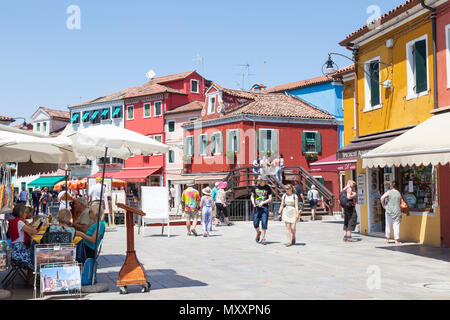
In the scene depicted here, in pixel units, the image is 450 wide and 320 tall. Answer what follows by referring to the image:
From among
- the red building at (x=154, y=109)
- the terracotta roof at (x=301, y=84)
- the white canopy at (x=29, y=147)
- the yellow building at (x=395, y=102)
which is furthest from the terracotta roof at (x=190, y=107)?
the white canopy at (x=29, y=147)

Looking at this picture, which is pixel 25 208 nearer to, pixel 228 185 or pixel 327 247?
pixel 327 247

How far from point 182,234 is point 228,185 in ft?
36.6

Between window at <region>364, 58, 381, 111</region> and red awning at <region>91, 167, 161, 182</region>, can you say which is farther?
red awning at <region>91, 167, 161, 182</region>

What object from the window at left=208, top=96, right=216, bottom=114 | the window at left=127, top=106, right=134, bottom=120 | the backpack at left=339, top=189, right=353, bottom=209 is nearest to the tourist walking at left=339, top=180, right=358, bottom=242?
the backpack at left=339, top=189, right=353, bottom=209

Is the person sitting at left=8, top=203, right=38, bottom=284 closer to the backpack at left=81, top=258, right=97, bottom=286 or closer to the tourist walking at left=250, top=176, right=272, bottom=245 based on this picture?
the backpack at left=81, top=258, right=97, bottom=286

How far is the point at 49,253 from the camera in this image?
7.41 meters

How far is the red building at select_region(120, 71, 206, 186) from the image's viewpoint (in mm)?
45438

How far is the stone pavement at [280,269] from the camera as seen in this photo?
740cm

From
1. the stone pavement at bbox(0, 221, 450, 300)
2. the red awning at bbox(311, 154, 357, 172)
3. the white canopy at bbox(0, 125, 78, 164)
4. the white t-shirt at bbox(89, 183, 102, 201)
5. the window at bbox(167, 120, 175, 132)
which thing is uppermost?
the window at bbox(167, 120, 175, 132)

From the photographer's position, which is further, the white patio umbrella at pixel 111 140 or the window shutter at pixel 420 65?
the window shutter at pixel 420 65

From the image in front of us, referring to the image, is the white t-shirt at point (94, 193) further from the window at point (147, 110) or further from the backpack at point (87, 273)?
the window at point (147, 110)

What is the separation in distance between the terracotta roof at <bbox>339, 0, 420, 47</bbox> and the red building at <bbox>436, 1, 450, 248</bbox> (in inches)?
35.6

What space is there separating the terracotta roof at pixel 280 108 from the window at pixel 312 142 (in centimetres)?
116

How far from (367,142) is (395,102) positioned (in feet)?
4.50
